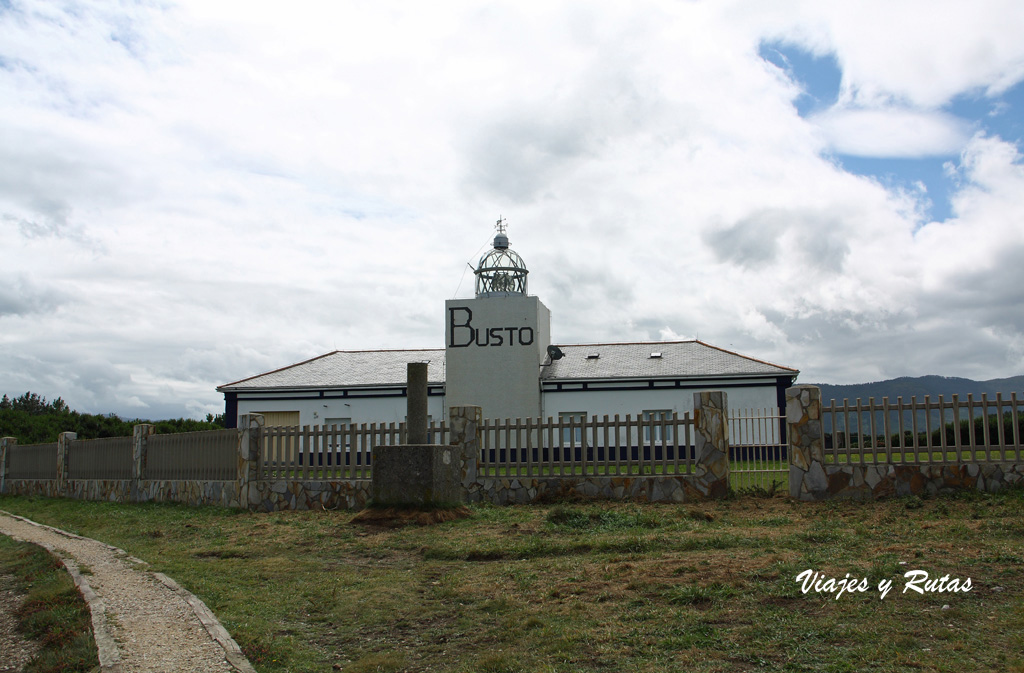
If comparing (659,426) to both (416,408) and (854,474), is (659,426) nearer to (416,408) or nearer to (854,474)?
(854,474)

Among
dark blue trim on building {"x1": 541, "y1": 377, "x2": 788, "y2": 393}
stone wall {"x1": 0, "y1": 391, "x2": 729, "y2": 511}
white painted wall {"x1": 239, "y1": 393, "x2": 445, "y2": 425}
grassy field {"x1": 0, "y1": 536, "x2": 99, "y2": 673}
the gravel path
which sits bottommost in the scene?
Result: grassy field {"x1": 0, "y1": 536, "x2": 99, "y2": 673}

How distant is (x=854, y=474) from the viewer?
39.7 ft

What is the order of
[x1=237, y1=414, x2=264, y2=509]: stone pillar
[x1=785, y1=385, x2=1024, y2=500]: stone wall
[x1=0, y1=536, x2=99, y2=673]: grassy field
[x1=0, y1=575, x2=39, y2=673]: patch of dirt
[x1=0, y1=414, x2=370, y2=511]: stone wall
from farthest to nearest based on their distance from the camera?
[x1=237, y1=414, x2=264, y2=509]: stone pillar < [x1=0, y1=414, x2=370, y2=511]: stone wall < [x1=785, y1=385, x2=1024, y2=500]: stone wall < [x1=0, y1=575, x2=39, y2=673]: patch of dirt < [x1=0, y1=536, x2=99, y2=673]: grassy field

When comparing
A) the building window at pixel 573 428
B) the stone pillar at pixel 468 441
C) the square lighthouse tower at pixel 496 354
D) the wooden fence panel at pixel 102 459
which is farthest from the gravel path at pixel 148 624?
the square lighthouse tower at pixel 496 354

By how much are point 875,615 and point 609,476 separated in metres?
8.15

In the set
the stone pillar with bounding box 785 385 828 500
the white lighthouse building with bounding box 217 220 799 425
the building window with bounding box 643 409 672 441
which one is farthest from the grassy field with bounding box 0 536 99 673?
the white lighthouse building with bounding box 217 220 799 425

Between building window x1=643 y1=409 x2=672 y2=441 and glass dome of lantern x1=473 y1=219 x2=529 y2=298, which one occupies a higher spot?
glass dome of lantern x1=473 y1=219 x2=529 y2=298

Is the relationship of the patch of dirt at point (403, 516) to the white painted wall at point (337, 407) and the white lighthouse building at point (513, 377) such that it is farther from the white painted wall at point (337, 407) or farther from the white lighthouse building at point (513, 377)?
the white painted wall at point (337, 407)

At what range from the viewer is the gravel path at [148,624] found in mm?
5117

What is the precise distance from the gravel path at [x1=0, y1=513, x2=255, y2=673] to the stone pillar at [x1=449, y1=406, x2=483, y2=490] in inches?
244

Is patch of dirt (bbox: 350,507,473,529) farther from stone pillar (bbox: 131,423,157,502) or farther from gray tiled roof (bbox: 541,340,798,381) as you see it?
gray tiled roof (bbox: 541,340,798,381)

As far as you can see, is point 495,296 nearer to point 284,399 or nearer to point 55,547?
point 284,399

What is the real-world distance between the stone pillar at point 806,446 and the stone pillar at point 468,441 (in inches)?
218

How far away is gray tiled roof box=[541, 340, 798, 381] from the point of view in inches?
1101
